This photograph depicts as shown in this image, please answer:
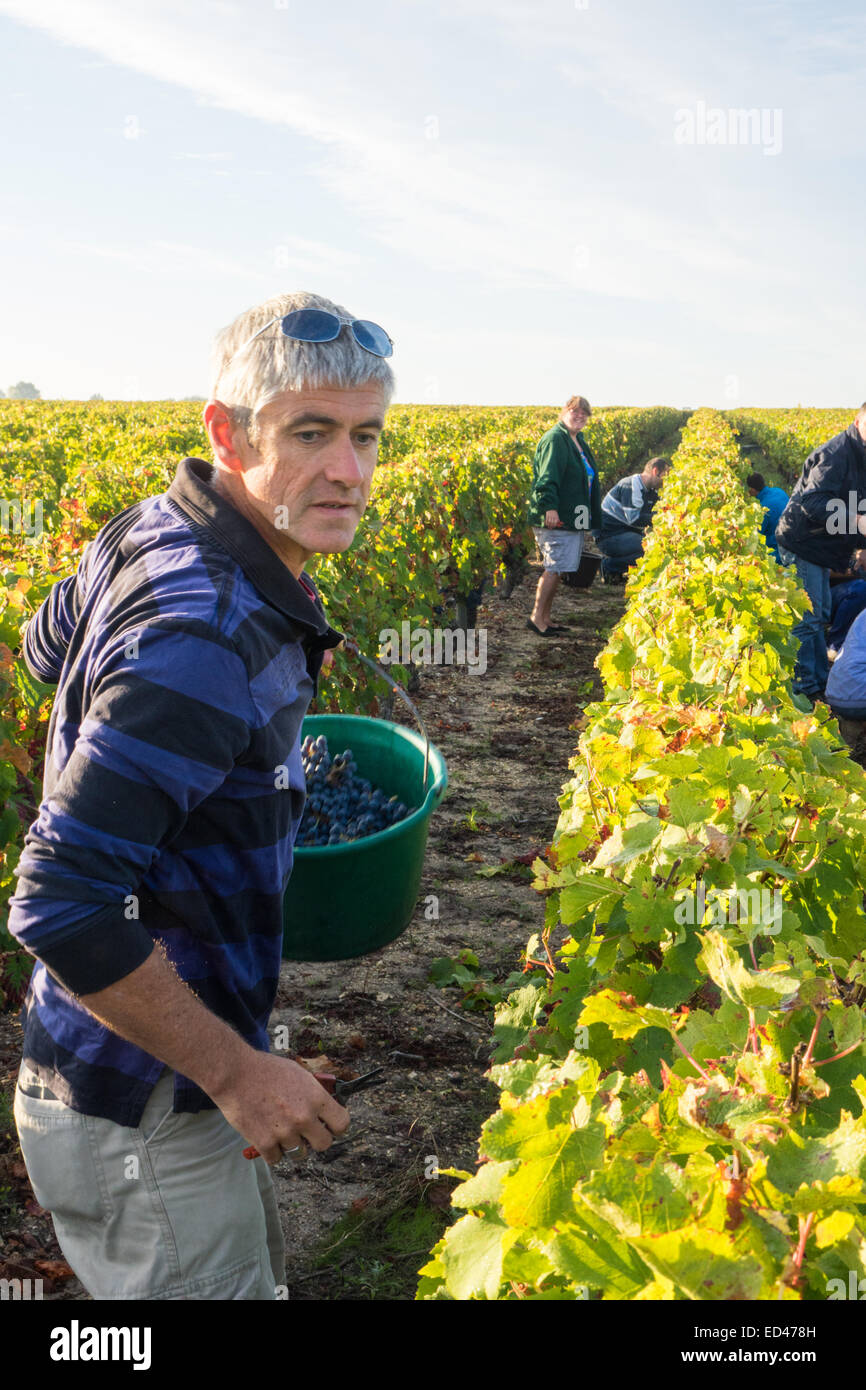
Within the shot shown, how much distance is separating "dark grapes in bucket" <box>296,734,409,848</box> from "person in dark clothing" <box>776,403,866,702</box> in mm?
5024

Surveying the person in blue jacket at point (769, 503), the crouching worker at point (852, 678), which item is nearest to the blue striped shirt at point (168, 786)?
the crouching worker at point (852, 678)

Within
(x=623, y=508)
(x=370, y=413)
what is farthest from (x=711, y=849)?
(x=623, y=508)

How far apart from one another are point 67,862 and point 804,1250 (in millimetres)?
981

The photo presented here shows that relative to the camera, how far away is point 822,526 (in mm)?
7520

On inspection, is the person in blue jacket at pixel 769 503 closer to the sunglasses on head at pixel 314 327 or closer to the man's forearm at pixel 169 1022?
the sunglasses on head at pixel 314 327

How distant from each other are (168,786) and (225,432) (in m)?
0.68

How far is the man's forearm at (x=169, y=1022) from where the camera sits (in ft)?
4.42

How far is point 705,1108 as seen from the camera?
1.16 metres

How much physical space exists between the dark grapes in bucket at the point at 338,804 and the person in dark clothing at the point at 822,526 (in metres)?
5.02

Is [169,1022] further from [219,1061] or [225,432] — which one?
[225,432]

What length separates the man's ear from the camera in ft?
5.49

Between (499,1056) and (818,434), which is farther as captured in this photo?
(818,434)

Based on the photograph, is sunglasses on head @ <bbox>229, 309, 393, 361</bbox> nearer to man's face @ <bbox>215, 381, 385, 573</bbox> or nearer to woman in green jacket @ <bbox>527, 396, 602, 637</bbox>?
man's face @ <bbox>215, 381, 385, 573</bbox>
